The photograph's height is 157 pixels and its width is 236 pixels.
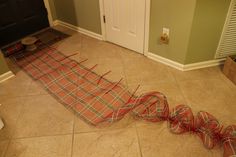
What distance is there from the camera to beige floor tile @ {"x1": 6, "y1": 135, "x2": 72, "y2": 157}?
146 cm

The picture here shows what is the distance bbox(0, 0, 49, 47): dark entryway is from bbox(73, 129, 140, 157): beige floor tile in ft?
6.33

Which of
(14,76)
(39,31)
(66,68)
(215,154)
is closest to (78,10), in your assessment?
(39,31)

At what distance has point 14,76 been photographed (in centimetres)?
222

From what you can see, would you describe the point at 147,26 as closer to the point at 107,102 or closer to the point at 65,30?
the point at 107,102

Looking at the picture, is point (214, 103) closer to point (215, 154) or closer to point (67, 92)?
point (215, 154)

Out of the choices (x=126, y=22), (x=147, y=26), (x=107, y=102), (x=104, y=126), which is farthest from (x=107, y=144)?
(x=126, y=22)

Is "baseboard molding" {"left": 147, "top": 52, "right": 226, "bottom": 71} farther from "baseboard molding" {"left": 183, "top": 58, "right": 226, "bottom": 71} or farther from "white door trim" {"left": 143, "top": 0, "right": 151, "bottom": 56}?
"white door trim" {"left": 143, "top": 0, "right": 151, "bottom": 56}

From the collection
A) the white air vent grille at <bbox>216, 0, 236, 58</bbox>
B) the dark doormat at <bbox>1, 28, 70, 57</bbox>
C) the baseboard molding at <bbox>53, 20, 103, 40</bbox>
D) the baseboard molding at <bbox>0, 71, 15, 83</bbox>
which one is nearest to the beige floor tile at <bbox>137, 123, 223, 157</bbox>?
the white air vent grille at <bbox>216, 0, 236, 58</bbox>

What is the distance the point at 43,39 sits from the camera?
2.88 metres

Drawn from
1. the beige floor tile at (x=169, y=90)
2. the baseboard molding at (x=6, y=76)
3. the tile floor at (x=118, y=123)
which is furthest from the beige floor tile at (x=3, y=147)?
the beige floor tile at (x=169, y=90)

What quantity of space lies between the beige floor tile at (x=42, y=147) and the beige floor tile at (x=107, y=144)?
0.23 feet

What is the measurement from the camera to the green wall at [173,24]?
1874 mm

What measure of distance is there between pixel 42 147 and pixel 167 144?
35.4 inches

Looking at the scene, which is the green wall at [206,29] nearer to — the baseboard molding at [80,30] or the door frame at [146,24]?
the door frame at [146,24]
